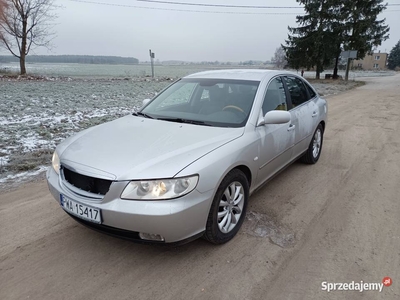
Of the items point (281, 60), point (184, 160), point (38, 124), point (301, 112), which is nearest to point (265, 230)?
point (184, 160)

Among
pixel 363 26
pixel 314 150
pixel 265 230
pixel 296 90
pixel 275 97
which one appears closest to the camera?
pixel 265 230

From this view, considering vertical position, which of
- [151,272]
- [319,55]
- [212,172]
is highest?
[319,55]

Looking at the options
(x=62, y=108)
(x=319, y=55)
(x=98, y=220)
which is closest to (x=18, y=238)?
(x=98, y=220)

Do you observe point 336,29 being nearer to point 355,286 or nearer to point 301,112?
point 301,112

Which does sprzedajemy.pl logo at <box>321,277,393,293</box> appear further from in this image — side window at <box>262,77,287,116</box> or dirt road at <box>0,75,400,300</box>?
side window at <box>262,77,287,116</box>

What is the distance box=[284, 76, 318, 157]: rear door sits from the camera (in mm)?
4051

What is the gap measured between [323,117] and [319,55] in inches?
991

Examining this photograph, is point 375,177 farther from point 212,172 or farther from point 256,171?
point 212,172

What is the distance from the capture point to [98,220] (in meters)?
2.32

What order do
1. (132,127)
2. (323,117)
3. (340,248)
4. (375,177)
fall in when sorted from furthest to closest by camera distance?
(323,117)
(375,177)
(132,127)
(340,248)

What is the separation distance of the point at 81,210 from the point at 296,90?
343 centimetres

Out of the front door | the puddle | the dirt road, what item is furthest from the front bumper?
the front door

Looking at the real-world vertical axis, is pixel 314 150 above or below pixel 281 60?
below

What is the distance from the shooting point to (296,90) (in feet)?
14.4
